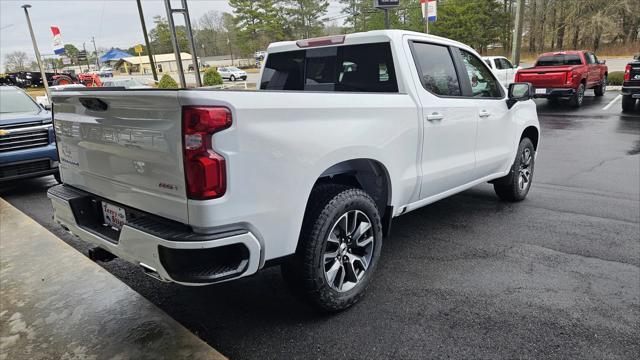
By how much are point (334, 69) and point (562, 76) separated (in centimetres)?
1338

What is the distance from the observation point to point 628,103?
1341 cm

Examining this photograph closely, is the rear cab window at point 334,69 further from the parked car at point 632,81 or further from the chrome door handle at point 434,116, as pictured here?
the parked car at point 632,81

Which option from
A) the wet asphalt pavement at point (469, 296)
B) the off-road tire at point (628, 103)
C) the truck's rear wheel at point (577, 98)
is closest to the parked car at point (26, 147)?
the wet asphalt pavement at point (469, 296)

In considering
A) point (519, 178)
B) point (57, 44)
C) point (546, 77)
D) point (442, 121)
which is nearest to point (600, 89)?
point (546, 77)

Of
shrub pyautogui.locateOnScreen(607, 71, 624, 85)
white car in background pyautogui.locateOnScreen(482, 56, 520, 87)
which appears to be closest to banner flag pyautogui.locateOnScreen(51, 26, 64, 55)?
white car in background pyautogui.locateOnScreen(482, 56, 520, 87)

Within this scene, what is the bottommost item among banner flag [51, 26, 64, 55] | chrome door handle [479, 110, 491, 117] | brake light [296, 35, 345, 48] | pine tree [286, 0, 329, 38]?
chrome door handle [479, 110, 491, 117]

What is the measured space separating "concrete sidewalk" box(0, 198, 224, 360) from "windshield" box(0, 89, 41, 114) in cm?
425

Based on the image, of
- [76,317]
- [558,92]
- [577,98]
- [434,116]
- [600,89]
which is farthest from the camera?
[600,89]

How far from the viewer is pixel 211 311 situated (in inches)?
123

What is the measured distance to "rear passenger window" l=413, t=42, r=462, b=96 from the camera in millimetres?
3729

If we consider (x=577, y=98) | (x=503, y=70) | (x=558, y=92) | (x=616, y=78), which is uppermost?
(x=503, y=70)

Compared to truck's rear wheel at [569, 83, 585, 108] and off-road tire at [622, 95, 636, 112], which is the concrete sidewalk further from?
truck's rear wheel at [569, 83, 585, 108]

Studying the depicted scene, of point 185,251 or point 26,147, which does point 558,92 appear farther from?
point 185,251

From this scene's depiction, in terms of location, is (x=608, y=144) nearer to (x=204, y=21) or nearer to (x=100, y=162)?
(x=100, y=162)
